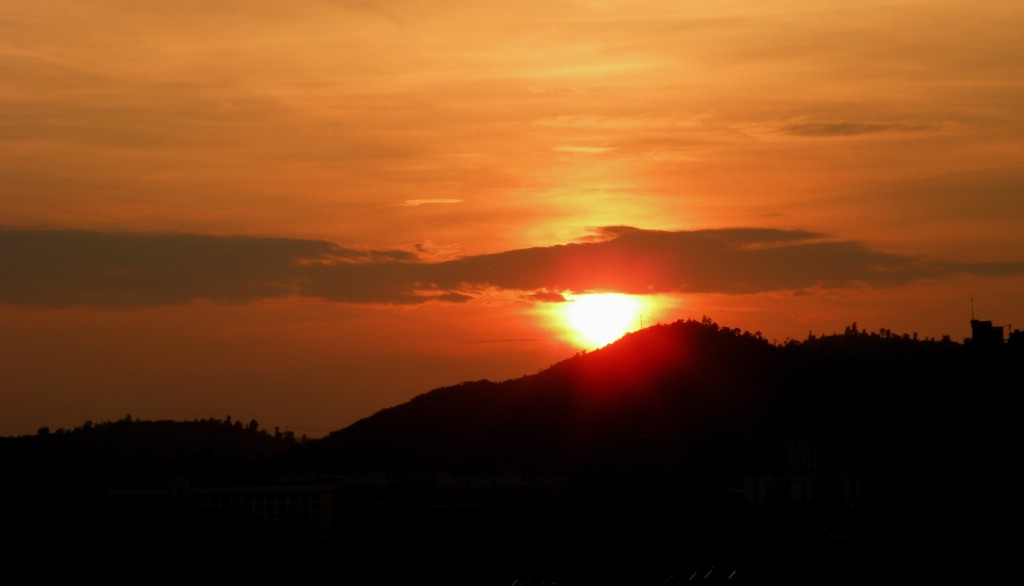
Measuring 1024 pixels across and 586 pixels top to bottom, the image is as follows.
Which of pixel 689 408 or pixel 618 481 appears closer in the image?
pixel 618 481

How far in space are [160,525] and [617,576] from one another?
3667cm

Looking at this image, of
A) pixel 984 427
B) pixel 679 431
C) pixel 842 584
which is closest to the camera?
pixel 842 584

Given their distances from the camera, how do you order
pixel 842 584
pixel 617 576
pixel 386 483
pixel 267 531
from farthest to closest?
pixel 386 483
pixel 267 531
pixel 617 576
pixel 842 584

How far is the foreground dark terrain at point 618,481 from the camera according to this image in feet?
321

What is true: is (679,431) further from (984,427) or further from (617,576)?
(617,576)

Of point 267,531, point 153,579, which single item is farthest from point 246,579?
point 267,531

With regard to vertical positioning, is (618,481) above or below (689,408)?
below

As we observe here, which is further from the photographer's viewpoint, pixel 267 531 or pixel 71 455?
pixel 71 455

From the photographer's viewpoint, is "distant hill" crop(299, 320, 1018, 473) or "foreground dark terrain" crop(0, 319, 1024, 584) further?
"distant hill" crop(299, 320, 1018, 473)

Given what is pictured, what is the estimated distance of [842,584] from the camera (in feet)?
285

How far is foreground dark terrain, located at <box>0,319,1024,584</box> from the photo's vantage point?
97.9 m

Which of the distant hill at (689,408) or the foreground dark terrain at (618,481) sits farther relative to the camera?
the distant hill at (689,408)

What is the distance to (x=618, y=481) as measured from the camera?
4973 inches

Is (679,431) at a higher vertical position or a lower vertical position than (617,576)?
higher
